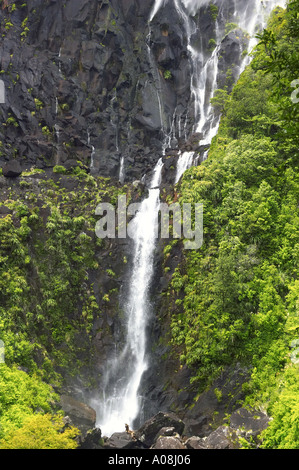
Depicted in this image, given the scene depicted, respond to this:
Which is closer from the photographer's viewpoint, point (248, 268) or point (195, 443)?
point (195, 443)

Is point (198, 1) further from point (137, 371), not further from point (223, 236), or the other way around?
point (137, 371)

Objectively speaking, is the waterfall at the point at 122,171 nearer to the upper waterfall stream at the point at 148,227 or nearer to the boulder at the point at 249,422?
the upper waterfall stream at the point at 148,227

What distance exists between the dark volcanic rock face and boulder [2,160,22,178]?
3.48 meters

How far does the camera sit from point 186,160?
32.4m

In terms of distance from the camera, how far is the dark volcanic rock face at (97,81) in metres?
35.6

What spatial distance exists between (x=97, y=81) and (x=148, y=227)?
1855 cm

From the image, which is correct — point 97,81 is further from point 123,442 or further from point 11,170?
point 123,442

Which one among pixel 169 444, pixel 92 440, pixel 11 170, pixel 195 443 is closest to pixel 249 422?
pixel 195 443

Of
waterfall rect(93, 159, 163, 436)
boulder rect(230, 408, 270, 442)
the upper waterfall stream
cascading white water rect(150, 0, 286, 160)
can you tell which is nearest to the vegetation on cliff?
boulder rect(230, 408, 270, 442)

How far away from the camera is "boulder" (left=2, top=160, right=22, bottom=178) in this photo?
29297 mm

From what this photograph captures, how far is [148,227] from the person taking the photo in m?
30.0

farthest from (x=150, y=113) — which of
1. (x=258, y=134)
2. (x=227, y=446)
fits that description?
(x=227, y=446)

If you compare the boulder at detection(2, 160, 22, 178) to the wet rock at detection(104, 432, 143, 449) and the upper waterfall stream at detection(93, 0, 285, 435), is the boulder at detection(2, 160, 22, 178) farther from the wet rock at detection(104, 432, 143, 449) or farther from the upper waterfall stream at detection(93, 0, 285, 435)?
the wet rock at detection(104, 432, 143, 449)

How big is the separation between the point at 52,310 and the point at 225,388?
11891 millimetres
